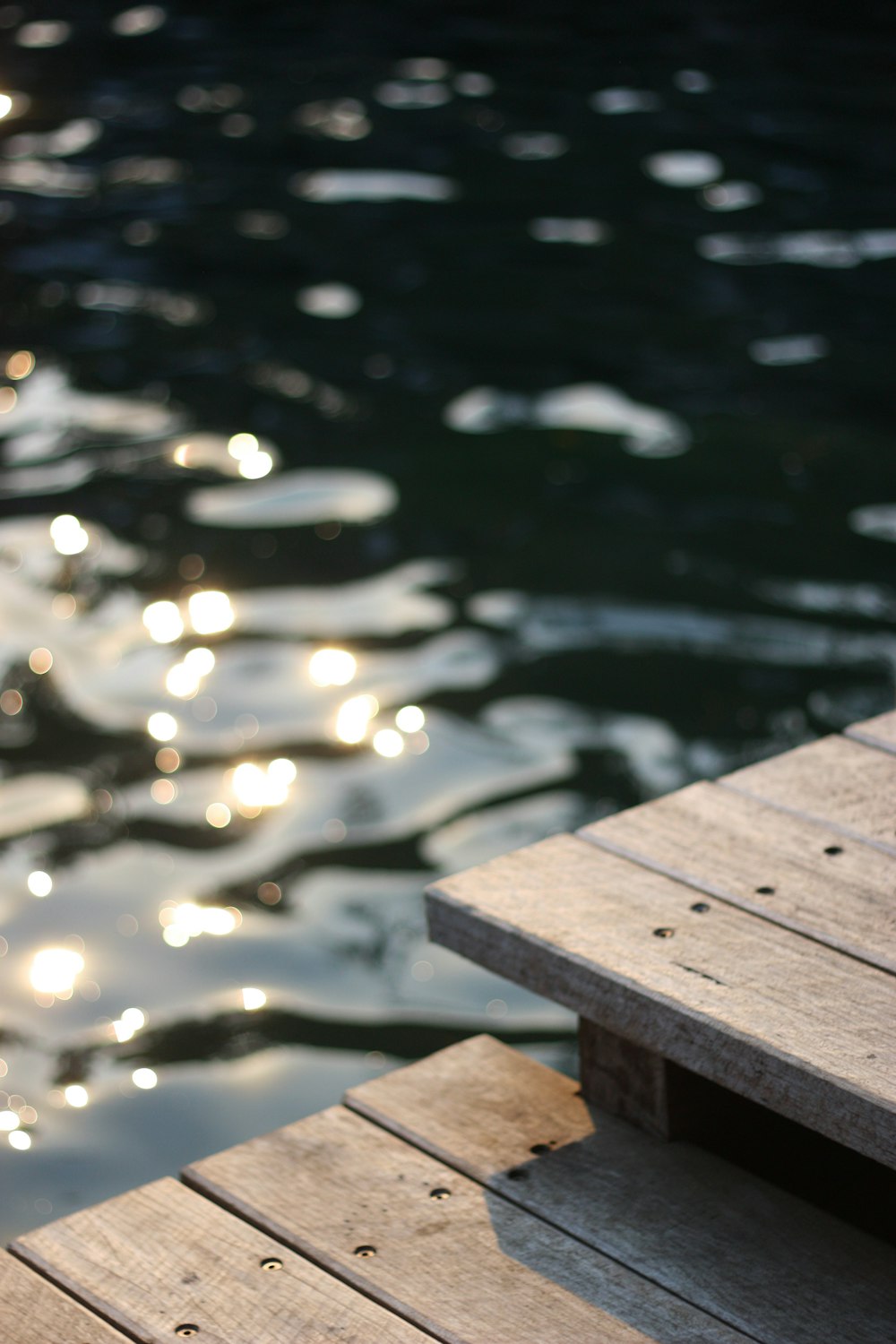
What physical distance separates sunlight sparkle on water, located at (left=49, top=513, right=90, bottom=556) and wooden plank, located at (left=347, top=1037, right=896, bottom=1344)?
2.82m

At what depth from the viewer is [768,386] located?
596 centimetres

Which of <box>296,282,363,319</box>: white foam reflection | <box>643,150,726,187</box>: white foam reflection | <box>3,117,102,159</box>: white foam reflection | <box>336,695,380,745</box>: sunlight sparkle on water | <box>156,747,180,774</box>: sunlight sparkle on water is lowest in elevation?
<box>336,695,380,745</box>: sunlight sparkle on water

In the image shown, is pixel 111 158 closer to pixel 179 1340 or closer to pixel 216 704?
pixel 216 704

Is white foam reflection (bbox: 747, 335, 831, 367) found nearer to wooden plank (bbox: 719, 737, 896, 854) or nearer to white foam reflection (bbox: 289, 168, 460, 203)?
white foam reflection (bbox: 289, 168, 460, 203)

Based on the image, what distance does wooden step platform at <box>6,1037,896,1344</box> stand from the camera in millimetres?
1850

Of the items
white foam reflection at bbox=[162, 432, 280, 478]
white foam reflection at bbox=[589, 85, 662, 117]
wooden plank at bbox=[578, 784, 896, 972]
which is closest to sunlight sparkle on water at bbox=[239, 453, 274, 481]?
white foam reflection at bbox=[162, 432, 280, 478]

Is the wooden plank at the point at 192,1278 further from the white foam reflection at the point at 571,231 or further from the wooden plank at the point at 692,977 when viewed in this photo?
the white foam reflection at the point at 571,231

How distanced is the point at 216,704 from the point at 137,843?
0.57 m

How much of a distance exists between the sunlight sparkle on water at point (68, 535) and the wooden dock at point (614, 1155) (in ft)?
9.33

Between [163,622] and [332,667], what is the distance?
464mm

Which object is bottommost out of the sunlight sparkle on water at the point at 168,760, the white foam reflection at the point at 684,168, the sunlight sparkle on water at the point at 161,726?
the sunlight sparkle on water at the point at 168,760

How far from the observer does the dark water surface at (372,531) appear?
329cm

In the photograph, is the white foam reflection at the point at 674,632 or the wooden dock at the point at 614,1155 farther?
the white foam reflection at the point at 674,632

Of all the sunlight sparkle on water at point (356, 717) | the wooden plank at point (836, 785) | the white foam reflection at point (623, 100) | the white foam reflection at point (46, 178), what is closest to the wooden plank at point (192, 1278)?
the wooden plank at point (836, 785)
